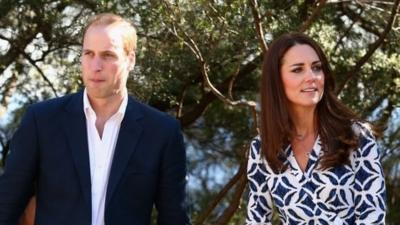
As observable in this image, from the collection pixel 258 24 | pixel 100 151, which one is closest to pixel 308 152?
pixel 100 151

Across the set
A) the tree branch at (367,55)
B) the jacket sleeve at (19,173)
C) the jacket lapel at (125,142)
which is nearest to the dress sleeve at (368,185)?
the jacket lapel at (125,142)

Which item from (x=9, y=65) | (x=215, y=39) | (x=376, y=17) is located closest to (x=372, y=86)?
(x=376, y=17)

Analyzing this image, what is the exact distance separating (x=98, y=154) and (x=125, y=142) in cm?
12

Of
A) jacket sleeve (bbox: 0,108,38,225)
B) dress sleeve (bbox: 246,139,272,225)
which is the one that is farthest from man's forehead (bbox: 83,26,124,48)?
dress sleeve (bbox: 246,139,272,225)

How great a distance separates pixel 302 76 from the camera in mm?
3605

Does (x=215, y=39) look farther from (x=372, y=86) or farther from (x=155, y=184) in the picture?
(x=155, y=184)

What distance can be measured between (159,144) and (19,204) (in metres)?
0.63

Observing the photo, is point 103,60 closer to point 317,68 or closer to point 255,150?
point 255,150

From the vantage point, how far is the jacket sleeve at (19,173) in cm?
346

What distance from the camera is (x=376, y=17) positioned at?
24.9 ft

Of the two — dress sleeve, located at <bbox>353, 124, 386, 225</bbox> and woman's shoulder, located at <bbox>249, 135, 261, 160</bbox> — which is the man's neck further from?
dress sleeve, located at <bbox>353, 124, 386, 225</bbox>

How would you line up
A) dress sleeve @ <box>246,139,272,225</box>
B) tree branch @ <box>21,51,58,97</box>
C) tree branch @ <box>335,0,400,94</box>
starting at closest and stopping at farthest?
dress sleeve @ <box>246,139,272,225</box> < tree branch @ <box>335,0,400,94</box> < tree branch @ <box>21,51,58,97</box>

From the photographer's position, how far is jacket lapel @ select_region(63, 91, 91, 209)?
3408 millimetres

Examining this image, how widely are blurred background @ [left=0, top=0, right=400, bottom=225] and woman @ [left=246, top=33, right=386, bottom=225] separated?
2.34 metres
